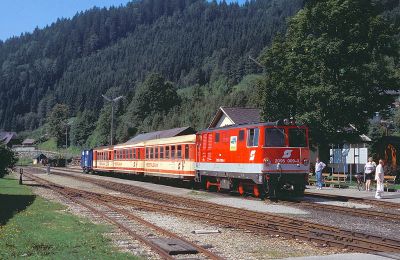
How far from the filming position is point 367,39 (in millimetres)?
35312

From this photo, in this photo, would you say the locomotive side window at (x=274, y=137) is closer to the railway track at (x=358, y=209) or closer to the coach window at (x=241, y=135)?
the coach window at (x=241, y=135)

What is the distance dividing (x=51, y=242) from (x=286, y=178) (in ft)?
40.5

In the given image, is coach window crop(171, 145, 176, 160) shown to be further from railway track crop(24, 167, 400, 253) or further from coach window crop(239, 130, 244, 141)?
railway track crop(24, 167, 400, 253)

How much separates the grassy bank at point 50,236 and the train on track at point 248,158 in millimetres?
8200

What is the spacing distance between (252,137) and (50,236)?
11674mm

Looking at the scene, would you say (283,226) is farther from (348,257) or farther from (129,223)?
(129,223)

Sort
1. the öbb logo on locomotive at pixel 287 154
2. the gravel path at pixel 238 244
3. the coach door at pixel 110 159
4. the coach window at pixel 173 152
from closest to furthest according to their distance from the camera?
the gravel path at pixel 238 244 → the öbb logo on locomotive at pixel 287 154 → the coach window at pixel 173 152 → the coach door at pixel 110 159

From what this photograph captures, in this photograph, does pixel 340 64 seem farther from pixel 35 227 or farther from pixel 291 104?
pixel 35 227

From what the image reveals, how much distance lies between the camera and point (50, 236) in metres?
11.9

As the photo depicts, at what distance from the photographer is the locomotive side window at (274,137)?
21250 millimetres

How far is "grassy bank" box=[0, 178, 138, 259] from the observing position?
32.1ft

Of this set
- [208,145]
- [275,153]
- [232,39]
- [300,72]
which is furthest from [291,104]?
[232,39]

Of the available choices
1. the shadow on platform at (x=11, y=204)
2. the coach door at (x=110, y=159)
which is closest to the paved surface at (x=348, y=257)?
the shadow on platform at (x=11, y=204)

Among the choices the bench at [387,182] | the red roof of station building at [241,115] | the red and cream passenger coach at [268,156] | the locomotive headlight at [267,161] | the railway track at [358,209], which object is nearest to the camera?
the railway track at [358,209]
